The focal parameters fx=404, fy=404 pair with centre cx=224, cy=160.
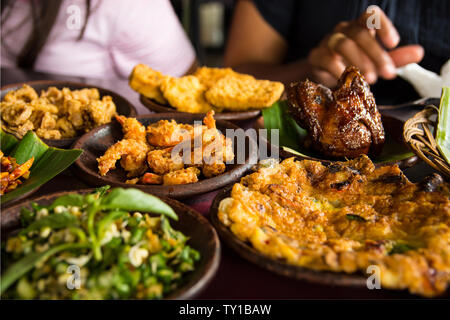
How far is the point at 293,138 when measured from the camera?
2404 mm

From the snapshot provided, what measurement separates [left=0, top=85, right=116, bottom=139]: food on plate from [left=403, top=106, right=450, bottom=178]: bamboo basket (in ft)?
5.30

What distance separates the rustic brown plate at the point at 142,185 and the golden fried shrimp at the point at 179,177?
0.06m

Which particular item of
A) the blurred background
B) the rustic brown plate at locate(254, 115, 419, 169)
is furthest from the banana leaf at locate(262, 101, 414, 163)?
the blurred background

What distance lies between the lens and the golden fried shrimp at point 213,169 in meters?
1.79

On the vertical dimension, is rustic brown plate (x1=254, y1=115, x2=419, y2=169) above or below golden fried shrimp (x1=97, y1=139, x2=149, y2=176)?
below

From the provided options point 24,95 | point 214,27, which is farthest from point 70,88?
point 214,27

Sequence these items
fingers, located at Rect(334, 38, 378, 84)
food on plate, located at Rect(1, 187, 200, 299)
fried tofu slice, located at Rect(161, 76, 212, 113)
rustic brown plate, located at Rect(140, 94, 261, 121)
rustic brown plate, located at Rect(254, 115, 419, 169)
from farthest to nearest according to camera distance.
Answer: fingers, located at Rect(334, 38, 378, 84)
fried tofu slice, located at Rect(161, 76, 212, 113)
rustic brown plate, located at Rect(140, 94, 261, 121)
rustic brown plate, located at Rect(254, 115, 419, 169)
food on plate, located at Rect(1, 187, 200, 299)

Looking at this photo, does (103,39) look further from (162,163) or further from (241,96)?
(162,163)

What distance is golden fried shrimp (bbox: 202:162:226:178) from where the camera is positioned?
179 cm

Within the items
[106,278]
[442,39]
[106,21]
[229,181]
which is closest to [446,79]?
[442,39]

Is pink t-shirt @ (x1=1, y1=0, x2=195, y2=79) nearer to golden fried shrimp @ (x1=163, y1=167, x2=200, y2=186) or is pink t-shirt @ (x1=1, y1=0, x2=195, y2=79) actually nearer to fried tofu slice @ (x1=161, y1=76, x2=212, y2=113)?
fried tofu slice @ (x1=161, y1=76, x2=212, y2=113)

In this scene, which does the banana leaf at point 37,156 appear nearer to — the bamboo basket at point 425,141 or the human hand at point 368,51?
the bamboo basket at point 425,141

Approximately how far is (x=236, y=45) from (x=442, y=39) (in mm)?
1937
